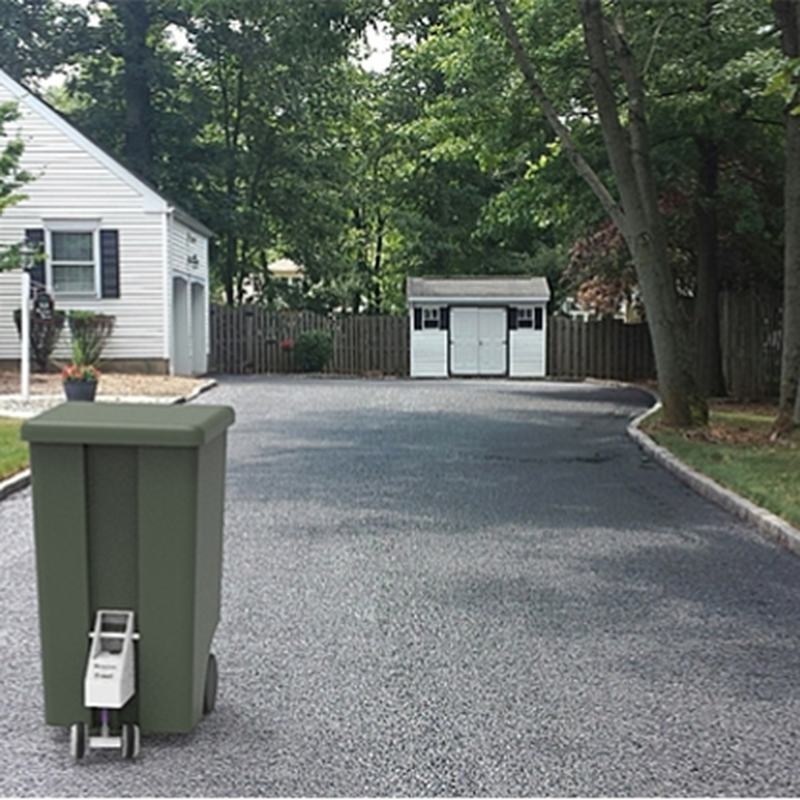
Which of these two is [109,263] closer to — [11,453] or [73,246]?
[73,246]

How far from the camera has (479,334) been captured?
1335 inches

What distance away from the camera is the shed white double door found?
33781mm

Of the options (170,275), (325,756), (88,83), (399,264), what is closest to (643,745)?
(325,756)

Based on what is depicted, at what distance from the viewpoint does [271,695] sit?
4.99 m

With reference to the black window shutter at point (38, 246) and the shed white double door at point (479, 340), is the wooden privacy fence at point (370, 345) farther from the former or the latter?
the black window shutter at point (38, 246)

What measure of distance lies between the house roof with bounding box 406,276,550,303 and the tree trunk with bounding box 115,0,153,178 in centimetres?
858

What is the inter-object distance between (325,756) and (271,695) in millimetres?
777

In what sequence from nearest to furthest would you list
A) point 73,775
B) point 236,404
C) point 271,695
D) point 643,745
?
point 73,775 → point 643,745 → point 271,695 → point 236,404

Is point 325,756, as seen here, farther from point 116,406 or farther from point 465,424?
point 465,424

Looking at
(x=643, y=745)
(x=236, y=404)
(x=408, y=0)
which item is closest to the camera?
(x=643, y=745)

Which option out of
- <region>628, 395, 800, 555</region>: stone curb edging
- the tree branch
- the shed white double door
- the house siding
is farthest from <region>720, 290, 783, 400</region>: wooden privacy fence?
the house siding

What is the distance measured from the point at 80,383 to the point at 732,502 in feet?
31.0

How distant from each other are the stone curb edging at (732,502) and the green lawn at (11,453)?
236 inches

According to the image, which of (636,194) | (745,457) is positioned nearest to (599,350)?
A: (636,194)
